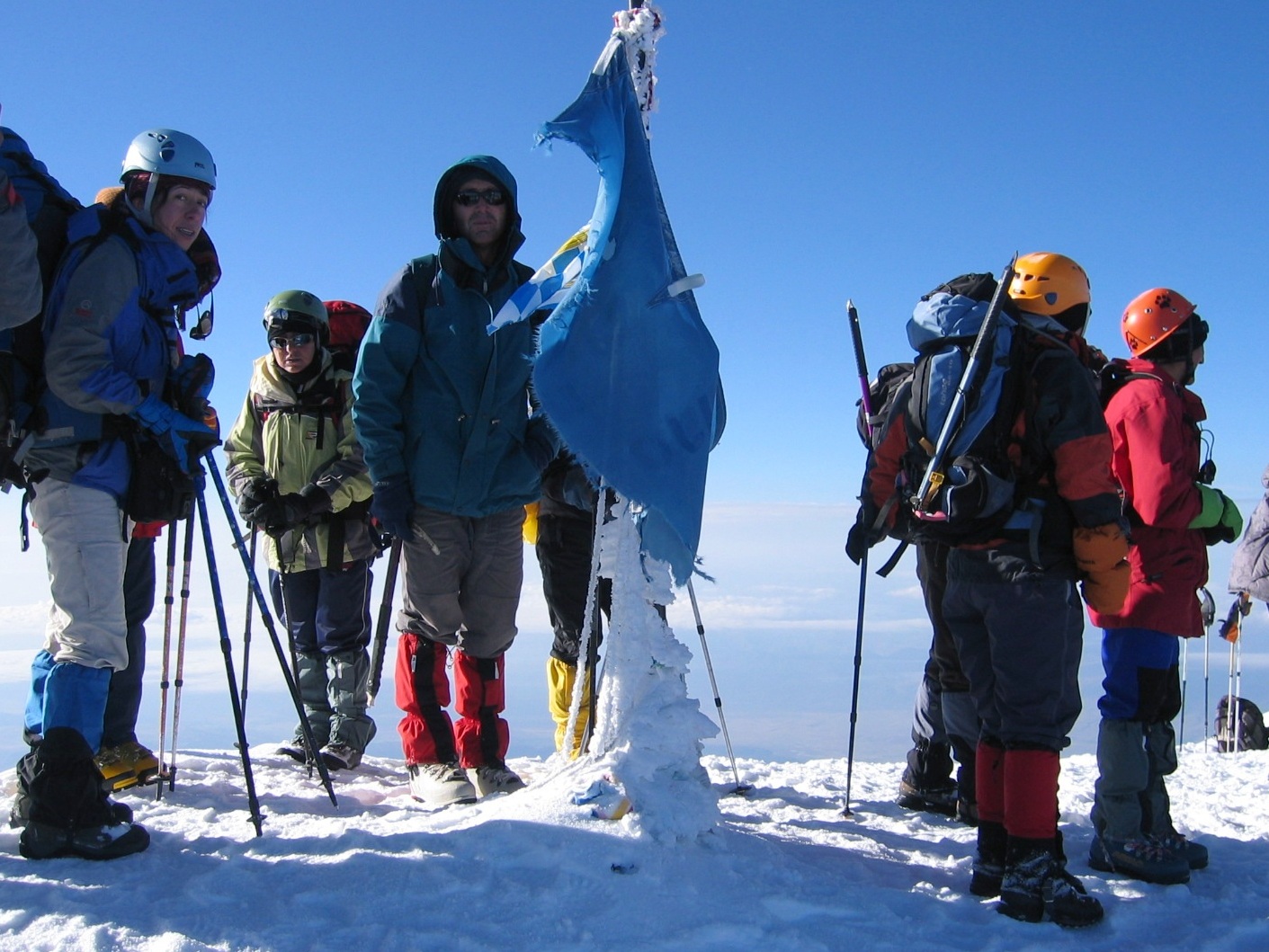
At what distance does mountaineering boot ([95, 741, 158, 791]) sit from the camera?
4.59m

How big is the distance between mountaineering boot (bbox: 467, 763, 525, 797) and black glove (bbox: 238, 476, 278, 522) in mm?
1977

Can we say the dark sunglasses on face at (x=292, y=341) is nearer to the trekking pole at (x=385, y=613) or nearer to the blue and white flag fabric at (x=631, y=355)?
the trekking pole at (x=385, y=613)

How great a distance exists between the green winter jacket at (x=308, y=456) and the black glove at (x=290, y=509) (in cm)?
14

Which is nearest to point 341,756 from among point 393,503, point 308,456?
point 308,456

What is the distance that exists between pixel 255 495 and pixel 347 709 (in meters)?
1.39

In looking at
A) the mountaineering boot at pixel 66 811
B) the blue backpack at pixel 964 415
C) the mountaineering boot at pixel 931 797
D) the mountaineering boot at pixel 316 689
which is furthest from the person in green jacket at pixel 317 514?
the blue backpack at pixel 964 415

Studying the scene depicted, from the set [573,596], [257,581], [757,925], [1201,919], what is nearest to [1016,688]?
[1201,919]

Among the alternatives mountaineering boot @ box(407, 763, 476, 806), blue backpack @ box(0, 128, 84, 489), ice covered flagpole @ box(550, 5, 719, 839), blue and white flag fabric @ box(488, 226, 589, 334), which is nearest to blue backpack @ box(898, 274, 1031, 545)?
ice covered flagpole @ box(550, 5, 719, 839)

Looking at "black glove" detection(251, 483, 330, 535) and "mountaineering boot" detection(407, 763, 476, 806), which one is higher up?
"black glove" detection(251, 483, 330, 535)

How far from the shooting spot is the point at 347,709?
225 inches

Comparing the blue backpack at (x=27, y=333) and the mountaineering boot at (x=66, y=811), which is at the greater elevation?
the blue backpack at (x=27, y=333)

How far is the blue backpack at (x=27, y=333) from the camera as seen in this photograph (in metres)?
3.53

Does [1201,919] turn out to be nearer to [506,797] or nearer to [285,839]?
[506,797]

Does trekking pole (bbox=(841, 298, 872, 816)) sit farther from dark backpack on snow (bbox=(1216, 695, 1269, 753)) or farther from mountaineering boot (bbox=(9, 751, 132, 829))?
dark backpack on snow (bbox=(1216, 695, 1269, 753))
